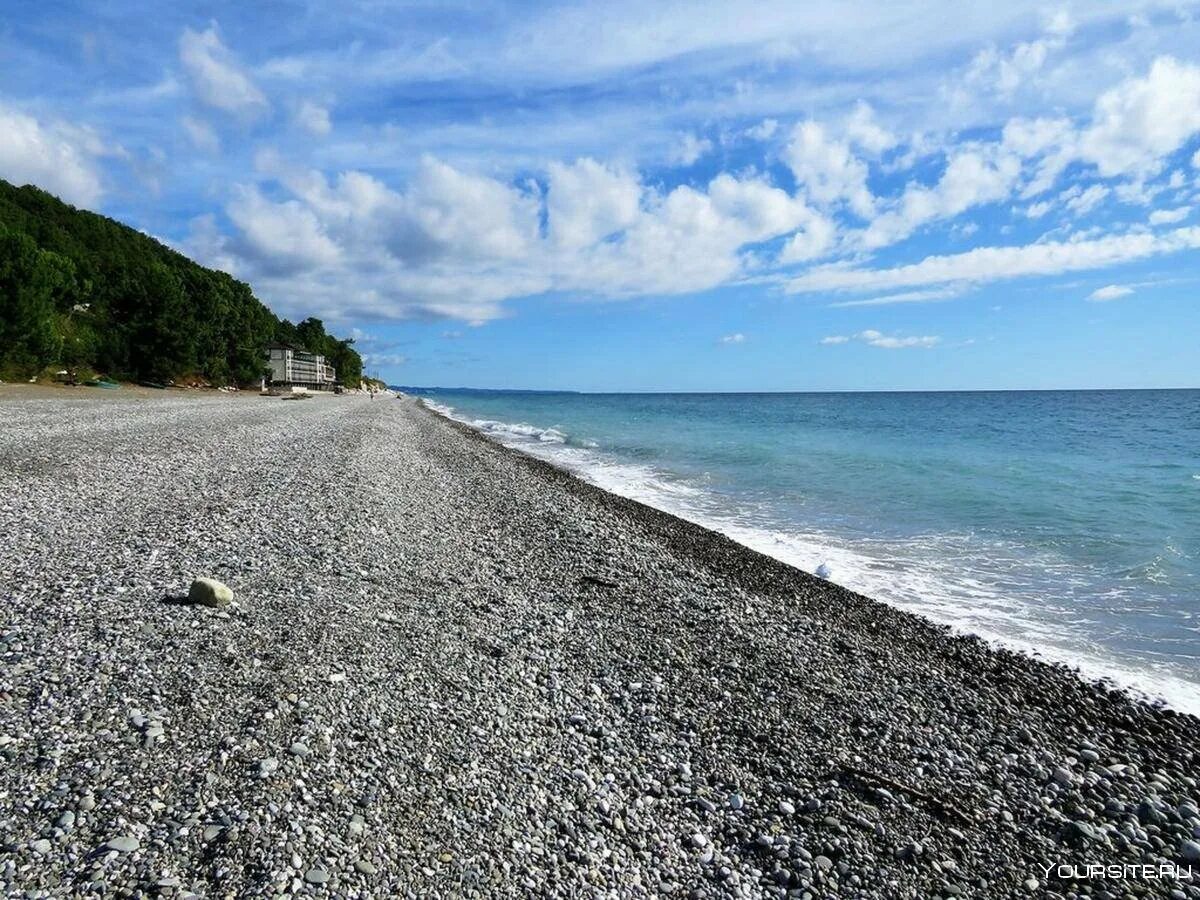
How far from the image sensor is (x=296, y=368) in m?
107

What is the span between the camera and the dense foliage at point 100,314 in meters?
40.4

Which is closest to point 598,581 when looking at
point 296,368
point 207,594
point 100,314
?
point 207,594

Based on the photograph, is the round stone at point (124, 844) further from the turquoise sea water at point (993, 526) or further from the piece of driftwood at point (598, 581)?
the turquoise sea water at point (993, 526)

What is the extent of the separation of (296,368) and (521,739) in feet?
373

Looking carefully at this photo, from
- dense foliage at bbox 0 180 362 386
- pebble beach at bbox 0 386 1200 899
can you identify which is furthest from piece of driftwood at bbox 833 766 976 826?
dense foliage at bbox 0 180 362 386

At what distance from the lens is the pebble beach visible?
3.79 m

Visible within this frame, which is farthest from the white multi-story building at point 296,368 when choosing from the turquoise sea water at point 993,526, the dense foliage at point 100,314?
the turquoise sea water at point 993,526

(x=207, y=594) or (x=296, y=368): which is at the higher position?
(x=296, y=368)

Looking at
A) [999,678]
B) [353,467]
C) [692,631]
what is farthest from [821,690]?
[353,467]

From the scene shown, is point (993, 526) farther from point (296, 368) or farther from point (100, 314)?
point (296, 368)

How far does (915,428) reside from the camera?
56781mm

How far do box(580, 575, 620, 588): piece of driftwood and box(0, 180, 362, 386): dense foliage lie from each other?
46102 mm

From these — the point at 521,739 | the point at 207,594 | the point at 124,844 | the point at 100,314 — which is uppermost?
the point at 100,314

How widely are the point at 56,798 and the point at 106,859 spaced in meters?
0.71
